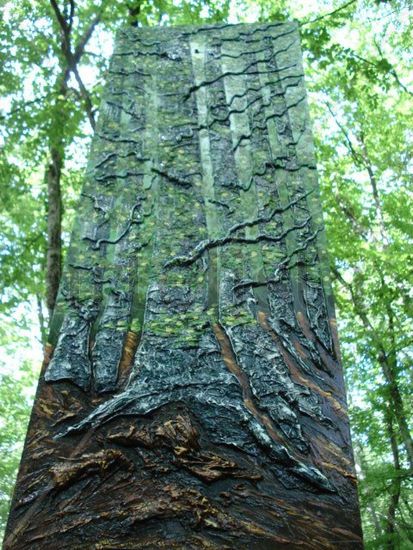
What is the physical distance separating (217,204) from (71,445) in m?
1.92

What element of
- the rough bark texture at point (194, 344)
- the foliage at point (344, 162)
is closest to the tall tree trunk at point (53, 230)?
the foliage at point (344, 162)

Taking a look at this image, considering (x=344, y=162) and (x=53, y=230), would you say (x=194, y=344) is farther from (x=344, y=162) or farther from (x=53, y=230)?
(x=344, y=162)

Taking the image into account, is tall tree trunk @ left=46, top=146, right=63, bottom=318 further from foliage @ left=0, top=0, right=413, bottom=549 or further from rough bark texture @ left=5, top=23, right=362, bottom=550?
rough bark texture @ left=5, top=23, right=362, bottom=550

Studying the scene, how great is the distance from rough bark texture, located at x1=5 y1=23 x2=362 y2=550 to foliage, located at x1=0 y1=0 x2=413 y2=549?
2.57m

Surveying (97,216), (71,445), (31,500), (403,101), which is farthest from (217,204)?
(403,101)

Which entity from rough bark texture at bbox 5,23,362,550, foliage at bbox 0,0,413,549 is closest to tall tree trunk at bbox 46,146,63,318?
foliage at bbox 0,0,413,549

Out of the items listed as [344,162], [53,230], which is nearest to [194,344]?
[53,230]

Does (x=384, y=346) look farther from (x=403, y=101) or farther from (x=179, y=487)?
(x=179, y=487)

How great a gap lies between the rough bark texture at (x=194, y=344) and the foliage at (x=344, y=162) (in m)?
2.57

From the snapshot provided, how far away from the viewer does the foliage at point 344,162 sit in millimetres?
6688

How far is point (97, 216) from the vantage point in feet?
12.4

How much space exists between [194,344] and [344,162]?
676cm

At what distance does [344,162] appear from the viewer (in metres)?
9.10

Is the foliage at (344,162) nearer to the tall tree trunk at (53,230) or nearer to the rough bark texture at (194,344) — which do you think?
the tall tree trunk at (53,230)
